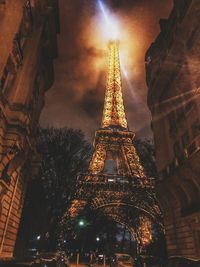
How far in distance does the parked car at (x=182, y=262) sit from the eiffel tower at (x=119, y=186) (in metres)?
23.2

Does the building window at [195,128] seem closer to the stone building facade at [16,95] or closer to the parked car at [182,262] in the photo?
the parked car at [182,262]

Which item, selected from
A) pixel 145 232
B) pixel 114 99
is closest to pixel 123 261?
pixel 145 232

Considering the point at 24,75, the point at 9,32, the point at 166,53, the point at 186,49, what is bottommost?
the point at 9,32

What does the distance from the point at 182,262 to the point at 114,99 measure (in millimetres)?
52668

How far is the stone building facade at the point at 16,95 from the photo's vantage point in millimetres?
12883

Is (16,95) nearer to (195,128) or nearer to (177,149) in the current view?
(195,128)

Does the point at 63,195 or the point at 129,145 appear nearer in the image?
the point at 63,195

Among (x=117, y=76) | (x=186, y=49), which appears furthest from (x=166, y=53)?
(x=117, y=76)

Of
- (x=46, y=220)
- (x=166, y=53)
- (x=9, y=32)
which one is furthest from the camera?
(x=46, y=220)

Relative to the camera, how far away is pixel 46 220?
1006 inches

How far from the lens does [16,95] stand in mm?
15828

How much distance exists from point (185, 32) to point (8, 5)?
13475 millimetres

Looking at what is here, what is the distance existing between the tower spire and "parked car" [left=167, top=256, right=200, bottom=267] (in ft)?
141

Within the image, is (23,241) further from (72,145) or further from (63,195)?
(72,145)
